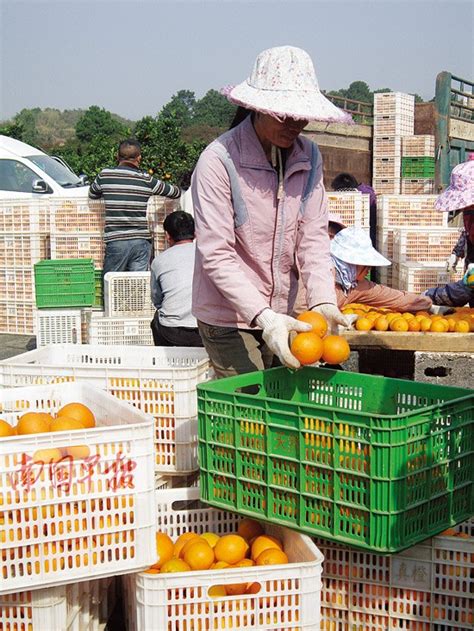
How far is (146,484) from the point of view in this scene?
2.93 metres

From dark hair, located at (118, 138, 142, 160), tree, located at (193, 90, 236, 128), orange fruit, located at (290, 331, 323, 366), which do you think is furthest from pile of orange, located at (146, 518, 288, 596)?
tree, located at (193, 90, 236, 128)

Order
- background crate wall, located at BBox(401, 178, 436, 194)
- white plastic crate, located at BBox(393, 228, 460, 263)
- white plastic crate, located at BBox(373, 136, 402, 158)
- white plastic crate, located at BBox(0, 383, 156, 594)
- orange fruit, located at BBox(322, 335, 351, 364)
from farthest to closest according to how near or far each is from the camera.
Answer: white plastic crate, located at BBox(373, 136, 402, 158), background crate wall, located at BBox(401, 178, 436, 194), white plastic crate, located at BBox(393, 228, 460, 263), orange fruit, located at BBox(322, 335, 351, 364), white plastic crate, located at BBox(0, 383, 156, 594)

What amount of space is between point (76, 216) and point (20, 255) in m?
0.96

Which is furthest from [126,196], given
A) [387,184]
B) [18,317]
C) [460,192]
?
[387,184]

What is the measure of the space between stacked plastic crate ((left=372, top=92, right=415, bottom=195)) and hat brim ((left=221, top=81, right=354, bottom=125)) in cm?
1645

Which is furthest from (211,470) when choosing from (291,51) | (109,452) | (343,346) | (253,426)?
(291,51)

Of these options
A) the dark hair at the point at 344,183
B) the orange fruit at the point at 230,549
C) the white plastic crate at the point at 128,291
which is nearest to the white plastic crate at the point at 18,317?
the white plastic crate at the point at 128,291

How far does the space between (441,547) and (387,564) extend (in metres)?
0.22

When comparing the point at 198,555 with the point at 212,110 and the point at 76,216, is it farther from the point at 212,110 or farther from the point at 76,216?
the point at 212,110

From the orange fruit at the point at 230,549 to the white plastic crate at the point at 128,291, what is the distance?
4.71 m

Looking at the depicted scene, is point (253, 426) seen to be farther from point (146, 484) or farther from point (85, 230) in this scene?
point (85, 230)

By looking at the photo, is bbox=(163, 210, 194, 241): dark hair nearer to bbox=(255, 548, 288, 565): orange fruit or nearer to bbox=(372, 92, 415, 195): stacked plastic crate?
bbox=(255, 548, 288, 565): orange fruit

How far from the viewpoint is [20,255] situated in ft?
34.0

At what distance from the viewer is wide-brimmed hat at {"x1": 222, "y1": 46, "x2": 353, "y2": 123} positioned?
3285 mm
